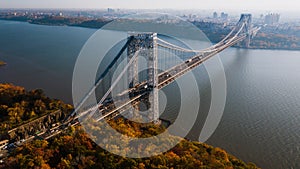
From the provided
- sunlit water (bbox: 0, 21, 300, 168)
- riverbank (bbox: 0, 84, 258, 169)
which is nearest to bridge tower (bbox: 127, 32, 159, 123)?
riverbank (bbox: 0, 84, 258, 169)

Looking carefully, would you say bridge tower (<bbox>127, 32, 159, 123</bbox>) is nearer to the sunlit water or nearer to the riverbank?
the riverbank

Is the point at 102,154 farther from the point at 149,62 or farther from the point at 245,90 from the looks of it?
the point at 245,90

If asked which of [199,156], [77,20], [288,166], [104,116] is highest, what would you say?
[77,20]

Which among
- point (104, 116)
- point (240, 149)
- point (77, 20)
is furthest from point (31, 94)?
point (77, 20)

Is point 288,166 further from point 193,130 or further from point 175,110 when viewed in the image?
point 175,110

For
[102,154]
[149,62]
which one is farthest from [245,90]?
[102,154]

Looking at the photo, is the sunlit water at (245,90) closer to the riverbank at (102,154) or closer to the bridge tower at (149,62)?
the bridge tower at (149,62)
